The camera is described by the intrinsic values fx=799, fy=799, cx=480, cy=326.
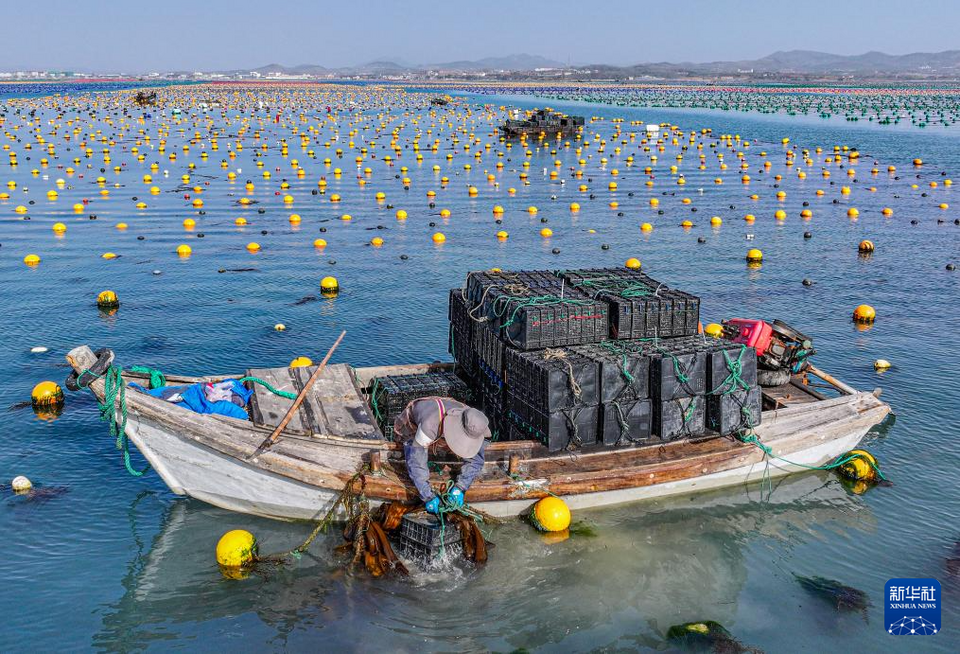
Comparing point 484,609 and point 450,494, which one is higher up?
point 450,494

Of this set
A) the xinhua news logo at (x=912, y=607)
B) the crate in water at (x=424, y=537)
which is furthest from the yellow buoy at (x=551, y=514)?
the xinhua news logo at (x=912, y=607)

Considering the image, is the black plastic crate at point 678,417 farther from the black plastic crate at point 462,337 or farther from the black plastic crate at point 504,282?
the black plastic crate at point 462,337

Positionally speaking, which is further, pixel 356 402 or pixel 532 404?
pixel 356 402

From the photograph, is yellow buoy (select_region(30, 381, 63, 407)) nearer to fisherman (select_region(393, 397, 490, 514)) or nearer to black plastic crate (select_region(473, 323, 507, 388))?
black plastic crate (select_region(473, 323, 507, 388))

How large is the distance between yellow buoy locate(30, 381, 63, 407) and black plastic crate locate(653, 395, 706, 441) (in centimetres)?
1550

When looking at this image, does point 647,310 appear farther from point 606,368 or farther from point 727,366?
point 606,368

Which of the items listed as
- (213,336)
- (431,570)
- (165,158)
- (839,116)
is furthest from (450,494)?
(839,116)

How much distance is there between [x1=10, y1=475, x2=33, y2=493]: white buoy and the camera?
53.9 feet

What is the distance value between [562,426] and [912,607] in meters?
6.45

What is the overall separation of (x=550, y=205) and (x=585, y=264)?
Answer: 1868cm

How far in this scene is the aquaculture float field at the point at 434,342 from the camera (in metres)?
13.0

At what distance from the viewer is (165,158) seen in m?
79.0

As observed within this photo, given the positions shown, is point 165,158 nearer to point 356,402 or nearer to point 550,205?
point 550,205

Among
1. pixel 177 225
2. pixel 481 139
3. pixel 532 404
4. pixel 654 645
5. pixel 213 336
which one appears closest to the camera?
pixel 654 645
